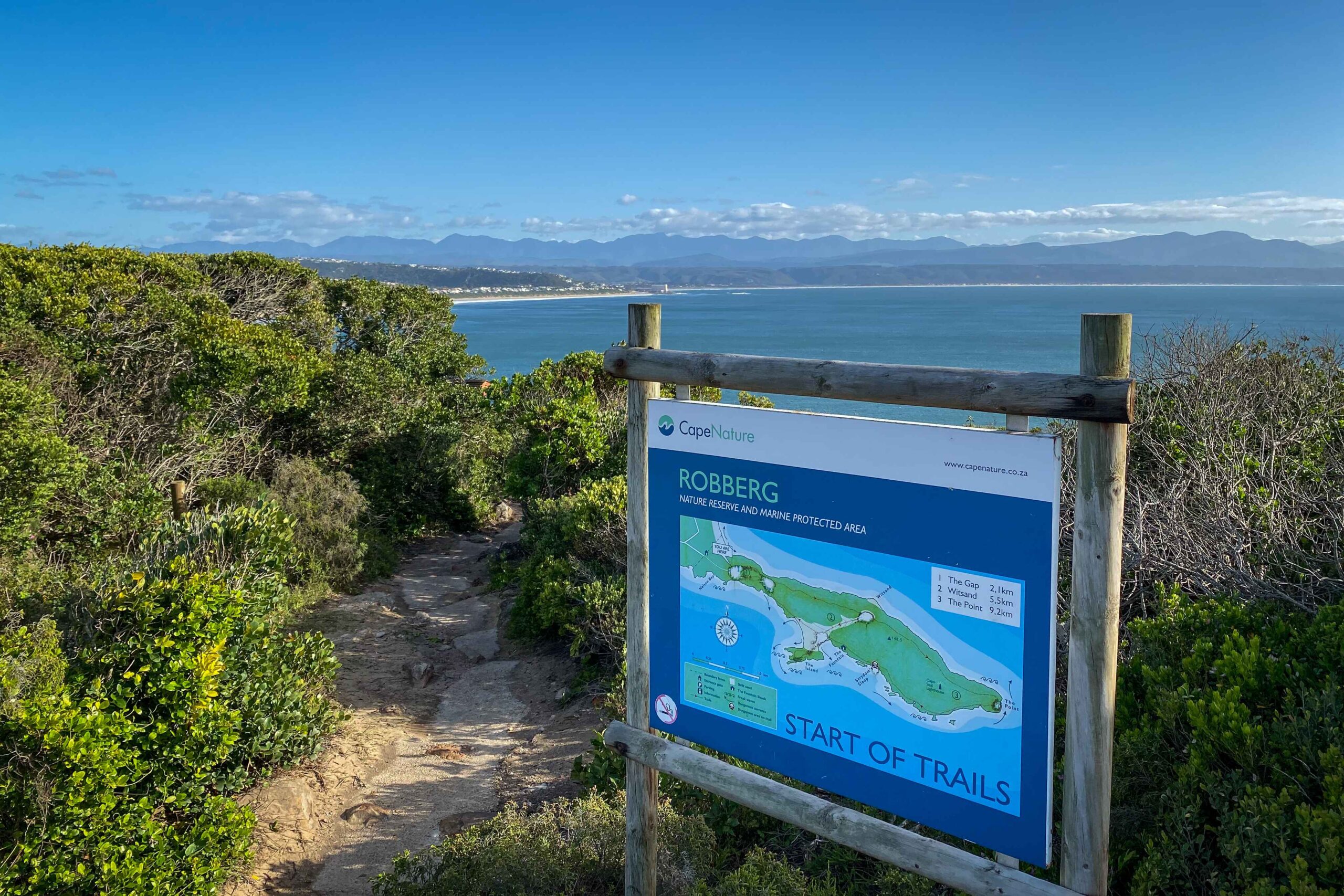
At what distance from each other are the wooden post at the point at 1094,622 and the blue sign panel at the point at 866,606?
9cm

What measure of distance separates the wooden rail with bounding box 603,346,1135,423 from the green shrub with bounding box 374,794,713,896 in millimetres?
2729

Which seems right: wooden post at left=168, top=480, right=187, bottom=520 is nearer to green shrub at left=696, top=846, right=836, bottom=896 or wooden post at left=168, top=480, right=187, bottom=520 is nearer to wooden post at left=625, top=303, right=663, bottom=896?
wooden post at left=625, top=303, right=663, bottom=896

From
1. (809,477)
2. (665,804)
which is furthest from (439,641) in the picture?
(809,477)

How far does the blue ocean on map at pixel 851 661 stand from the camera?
3.17 meters

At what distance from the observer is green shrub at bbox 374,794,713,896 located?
4984mm

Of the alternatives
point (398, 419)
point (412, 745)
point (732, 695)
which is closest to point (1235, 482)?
point (732, 695)

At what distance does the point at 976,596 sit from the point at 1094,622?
1.27ft

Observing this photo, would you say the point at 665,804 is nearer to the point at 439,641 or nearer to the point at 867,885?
the point at 867,885

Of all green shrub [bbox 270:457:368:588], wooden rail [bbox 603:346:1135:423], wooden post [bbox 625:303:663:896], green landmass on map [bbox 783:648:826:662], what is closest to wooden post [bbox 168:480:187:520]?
green shrub [bbox 270:457:368:588]

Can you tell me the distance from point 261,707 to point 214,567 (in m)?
1.79

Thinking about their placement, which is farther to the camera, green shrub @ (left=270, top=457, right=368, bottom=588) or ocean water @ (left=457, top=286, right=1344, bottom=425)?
ocean water @ (left=457, top=286, right=1344, bottom=425)

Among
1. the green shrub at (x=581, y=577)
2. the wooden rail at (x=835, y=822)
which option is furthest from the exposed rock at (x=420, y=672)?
the wooden rail at (x=835, y=822)

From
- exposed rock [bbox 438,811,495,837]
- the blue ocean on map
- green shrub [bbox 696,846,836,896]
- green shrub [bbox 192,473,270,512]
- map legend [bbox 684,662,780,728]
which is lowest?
exposed rock [bbox 438,811,495,837]

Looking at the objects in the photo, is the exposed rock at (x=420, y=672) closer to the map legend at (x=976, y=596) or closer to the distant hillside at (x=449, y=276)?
the map legend at (x=976, y=596)
